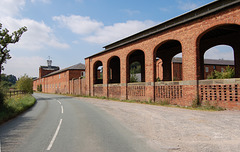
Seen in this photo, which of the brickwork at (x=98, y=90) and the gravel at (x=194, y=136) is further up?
the brickwork at (x=98, y=90)

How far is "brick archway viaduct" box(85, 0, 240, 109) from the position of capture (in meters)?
11.8

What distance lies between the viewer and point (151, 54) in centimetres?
1791

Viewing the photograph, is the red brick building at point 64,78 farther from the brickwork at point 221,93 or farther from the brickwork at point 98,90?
the brickwork at point 221,93

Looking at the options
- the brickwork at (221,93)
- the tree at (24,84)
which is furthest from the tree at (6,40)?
the brickwork at (221,93)

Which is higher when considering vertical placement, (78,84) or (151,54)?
(151,54)

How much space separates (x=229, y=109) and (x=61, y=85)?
4436cm

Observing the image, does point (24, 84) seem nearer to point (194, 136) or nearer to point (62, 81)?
point (62, 81)

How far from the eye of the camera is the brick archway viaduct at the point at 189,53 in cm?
1182

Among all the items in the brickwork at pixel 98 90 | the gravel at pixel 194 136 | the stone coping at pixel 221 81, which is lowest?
the gravel at pixel 194 136

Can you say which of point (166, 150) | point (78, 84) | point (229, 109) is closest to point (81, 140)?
point (166, 150)

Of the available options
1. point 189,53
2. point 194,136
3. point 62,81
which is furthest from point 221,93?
point 62,81

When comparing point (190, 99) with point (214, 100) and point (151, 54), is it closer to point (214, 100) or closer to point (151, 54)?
point (214, 100)

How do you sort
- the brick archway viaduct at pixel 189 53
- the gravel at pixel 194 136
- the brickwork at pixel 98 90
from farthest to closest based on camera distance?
1. the brickwork at pixel 98 90
2. the brick archway viaduct at pixel 189 53
3. the gravel at pixel 194 136

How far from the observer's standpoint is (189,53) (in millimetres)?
14055
